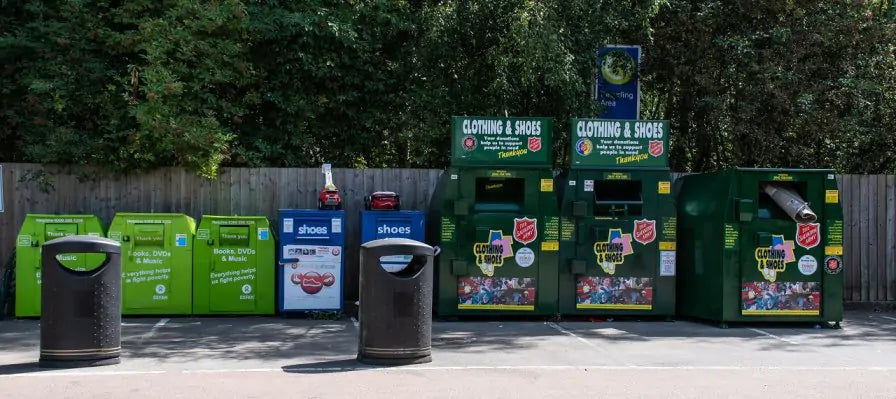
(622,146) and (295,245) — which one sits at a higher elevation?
(622,146)

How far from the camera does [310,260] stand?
11.2 meters

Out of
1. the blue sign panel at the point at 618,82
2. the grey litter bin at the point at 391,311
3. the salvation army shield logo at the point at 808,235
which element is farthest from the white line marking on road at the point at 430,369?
the blue sign panel at the point at 618,82

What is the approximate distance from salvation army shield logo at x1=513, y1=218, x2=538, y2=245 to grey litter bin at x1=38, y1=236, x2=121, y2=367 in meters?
5.14

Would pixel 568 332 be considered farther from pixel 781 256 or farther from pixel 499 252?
pixel 781 256

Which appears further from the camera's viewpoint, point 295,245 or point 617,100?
point 617,100

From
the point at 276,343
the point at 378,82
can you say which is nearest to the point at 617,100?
the point at 378,82

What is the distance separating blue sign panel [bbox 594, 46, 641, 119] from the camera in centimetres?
1418

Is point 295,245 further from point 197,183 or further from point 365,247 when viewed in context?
point 365,247

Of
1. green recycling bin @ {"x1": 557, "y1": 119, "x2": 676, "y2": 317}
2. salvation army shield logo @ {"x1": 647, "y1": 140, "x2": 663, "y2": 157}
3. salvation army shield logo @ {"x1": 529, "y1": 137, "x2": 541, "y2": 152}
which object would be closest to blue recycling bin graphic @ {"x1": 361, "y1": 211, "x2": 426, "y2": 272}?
salvation army shield logo @ {"x1": 529, "y1": 137, "x2": 541, "y2": 152}

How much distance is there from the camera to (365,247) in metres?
A: 7.95

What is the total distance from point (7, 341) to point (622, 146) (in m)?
7.53

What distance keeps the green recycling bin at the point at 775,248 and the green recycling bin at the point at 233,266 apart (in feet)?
18.7

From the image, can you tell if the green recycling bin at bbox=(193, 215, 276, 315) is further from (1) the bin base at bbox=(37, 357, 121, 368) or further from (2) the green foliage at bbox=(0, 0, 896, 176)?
(1) the bin base at bbox=(37, 357, 121, 368)

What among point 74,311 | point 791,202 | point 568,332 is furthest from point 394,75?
point 74,311
